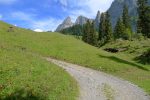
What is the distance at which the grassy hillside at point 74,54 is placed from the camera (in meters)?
53.2

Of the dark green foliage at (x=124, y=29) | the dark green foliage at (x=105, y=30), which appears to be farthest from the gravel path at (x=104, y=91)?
the dark green foliage at (x=105, y=30)

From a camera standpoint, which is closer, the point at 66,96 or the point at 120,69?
the point at 66,96

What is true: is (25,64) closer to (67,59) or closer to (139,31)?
(67,59)

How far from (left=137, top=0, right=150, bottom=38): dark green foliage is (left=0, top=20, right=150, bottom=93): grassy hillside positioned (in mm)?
45344

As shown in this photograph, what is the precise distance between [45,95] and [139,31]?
105982 mm

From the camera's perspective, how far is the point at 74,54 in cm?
6206

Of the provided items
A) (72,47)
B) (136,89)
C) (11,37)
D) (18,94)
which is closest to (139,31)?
(72,47)

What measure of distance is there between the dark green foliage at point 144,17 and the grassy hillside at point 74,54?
4534 cm

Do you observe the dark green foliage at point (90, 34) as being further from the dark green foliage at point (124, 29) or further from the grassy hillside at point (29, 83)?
the grassy hillside at point (29, 83)

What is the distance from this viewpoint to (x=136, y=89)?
3681cm

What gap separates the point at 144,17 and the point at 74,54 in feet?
209

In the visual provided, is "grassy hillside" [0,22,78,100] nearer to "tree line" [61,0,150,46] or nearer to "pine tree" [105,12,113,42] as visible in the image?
"tree line" [61,0,150,46]

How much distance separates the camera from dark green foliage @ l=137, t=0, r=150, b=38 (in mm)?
113238

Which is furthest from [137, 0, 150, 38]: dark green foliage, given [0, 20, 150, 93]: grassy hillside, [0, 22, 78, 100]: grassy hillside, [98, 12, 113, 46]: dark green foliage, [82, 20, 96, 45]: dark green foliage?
[0, 22, 78, 100]: grassy hillside
